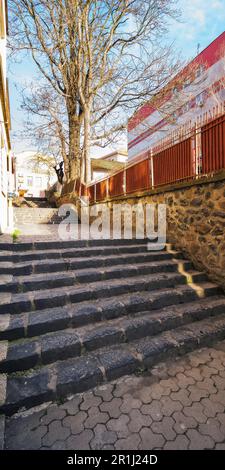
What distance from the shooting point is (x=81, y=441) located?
178 centimetres

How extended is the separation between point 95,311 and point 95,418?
1.25 metres

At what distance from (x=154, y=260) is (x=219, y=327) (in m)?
1.86

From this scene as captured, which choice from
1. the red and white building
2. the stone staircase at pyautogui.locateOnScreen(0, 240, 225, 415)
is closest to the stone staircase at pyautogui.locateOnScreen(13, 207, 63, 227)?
the red and white building

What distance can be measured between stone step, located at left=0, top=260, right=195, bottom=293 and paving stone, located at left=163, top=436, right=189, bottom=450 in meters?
2.32

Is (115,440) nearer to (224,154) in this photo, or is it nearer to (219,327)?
(219,327)

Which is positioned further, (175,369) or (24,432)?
(175,369)

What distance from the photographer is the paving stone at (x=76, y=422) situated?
74.0 inches

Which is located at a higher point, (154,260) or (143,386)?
(154,260)

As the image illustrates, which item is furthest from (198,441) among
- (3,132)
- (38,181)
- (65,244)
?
(38,181)

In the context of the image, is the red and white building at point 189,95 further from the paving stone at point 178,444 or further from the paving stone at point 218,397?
the paving stone at point 178,444

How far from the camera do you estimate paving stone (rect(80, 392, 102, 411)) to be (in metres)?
2.11

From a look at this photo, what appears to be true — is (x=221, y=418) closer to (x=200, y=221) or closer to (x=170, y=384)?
(x=170, y=384)

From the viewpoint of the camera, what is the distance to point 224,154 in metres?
4.13
